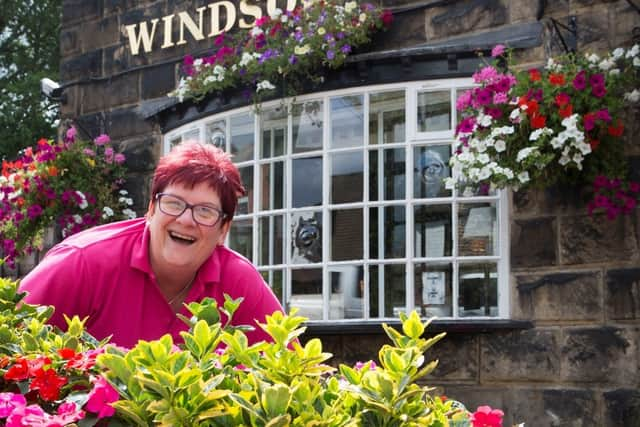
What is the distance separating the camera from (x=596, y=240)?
5145 mm

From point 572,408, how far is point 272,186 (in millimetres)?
2380

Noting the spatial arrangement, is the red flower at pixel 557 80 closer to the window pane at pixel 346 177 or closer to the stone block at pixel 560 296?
the stone block at pixel 560 296

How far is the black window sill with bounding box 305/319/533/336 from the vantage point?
530 centimetres

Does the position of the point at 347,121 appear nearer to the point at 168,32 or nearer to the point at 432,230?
the point at 432,230

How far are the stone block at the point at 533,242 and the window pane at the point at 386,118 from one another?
933mm

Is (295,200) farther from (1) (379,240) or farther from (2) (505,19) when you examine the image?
(2) (505,19)

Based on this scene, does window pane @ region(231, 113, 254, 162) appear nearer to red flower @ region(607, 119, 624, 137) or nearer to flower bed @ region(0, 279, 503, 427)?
red flower @ region(607, 119, 624, 137)

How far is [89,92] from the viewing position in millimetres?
7777

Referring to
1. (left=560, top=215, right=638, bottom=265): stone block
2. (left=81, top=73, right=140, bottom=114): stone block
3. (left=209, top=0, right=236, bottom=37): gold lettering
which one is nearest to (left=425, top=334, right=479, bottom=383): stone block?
(left=560, top=215, right=638, bottom=265): stone block

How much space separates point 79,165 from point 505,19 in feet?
11.1

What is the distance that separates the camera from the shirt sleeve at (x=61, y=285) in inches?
89.8

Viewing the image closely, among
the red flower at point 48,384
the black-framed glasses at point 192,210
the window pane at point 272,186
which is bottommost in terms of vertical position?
the red flower at point 48,384

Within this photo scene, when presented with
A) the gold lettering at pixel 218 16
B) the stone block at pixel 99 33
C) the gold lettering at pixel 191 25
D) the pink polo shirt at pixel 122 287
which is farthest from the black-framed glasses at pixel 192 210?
the stone block at pixel 99 33

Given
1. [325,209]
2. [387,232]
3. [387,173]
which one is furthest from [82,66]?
[387,232]
